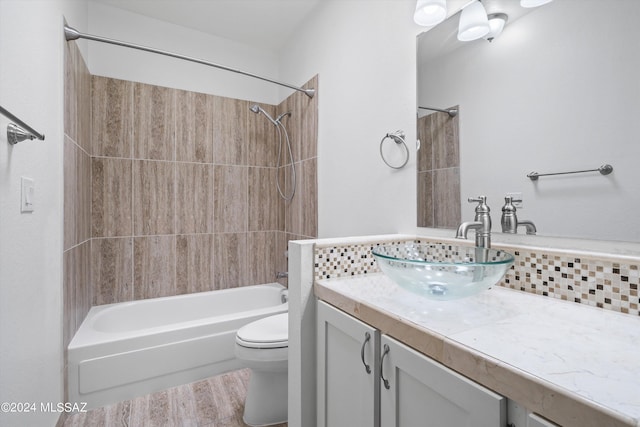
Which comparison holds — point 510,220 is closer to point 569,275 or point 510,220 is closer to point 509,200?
point 509,200

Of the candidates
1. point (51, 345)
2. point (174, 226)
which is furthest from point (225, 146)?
point (51, 345)

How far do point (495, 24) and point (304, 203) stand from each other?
1779 millimetres

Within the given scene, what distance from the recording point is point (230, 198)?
292cm

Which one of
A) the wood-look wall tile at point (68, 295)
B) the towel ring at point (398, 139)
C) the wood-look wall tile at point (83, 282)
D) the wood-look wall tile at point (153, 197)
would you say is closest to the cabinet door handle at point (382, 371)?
the towel ring at point (398, 139)

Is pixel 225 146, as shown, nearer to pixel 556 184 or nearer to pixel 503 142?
pixel 503 142

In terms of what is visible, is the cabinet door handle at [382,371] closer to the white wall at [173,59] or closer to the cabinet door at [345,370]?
the cabinet door at [345,370]

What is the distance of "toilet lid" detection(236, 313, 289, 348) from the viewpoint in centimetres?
166

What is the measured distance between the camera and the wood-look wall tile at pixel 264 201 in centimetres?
302

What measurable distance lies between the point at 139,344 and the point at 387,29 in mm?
2370

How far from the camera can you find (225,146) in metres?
2.88

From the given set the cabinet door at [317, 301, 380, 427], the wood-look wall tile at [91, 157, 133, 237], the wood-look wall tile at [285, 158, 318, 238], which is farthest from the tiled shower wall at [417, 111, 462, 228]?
the wood-look wall tile at [91, 157, 133, 237]

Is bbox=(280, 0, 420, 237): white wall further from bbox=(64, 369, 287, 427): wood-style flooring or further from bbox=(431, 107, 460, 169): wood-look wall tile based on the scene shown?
bbox=(64, 369, 287, 427): wood-style flooring

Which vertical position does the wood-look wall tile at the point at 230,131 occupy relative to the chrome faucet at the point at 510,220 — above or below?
above

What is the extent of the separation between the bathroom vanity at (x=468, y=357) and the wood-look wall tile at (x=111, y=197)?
199 centimetres
